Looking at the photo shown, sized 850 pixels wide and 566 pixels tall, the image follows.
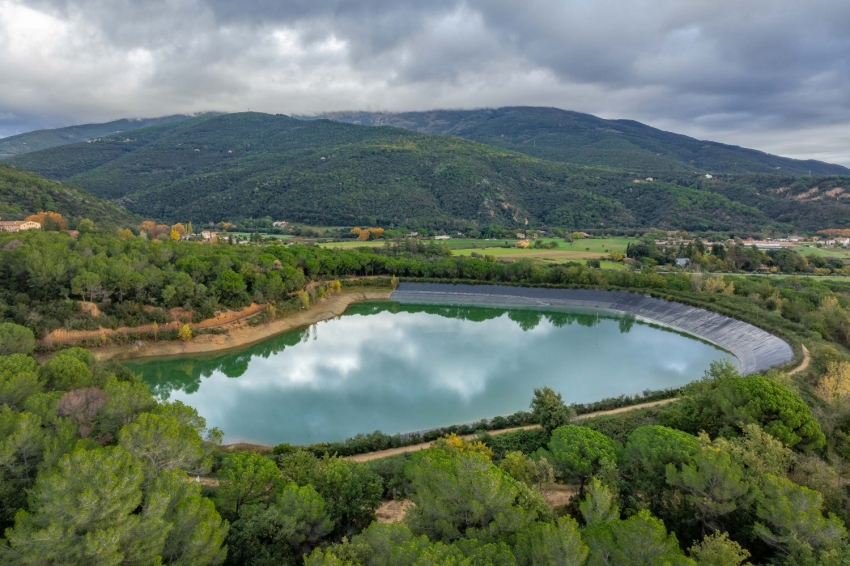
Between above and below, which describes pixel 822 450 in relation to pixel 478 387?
above

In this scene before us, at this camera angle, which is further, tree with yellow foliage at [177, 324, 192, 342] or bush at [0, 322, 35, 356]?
tree with yellow foliage at [177, 324, 192, 342]

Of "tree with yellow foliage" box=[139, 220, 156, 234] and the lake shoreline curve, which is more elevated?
"tree with yellow foliage" box=[139, 220, 156, 234]

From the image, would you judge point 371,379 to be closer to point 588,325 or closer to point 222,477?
point 222,477

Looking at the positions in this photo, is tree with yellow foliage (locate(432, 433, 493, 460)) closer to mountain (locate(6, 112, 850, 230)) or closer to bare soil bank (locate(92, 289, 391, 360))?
bare soil bank (locate(92, 289, 391, 360))

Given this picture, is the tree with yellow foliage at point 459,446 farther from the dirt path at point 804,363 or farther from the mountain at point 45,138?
the mountain at point 45,138

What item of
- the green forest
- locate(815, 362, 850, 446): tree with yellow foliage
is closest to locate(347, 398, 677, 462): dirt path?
the green forest

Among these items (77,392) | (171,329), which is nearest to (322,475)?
(77,392)
